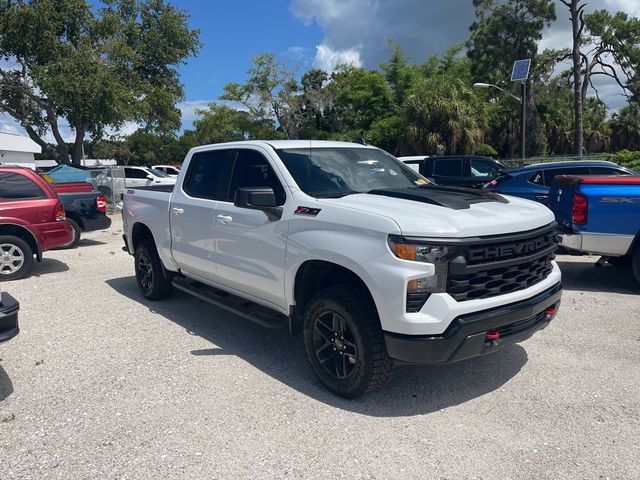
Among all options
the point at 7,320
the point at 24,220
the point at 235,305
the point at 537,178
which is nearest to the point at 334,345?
the point at 235,305

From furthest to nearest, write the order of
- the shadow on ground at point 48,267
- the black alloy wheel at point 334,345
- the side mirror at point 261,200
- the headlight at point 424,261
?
the shadow on ground at point 48,267
the side mirror at point 261,200
the black alloy wheel at point 334,345
the headlight at point 424,261

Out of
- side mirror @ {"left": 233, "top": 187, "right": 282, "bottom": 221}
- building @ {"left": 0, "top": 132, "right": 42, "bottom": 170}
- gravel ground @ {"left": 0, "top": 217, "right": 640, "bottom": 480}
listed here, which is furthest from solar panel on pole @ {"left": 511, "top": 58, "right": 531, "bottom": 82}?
building @ {"left": 0, "top": 132, "right": 42, "bottom": 170}

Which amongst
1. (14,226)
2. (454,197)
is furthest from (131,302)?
(454,197)

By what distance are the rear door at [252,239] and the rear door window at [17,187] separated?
15.9 ft

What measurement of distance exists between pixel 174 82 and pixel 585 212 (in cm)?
2435

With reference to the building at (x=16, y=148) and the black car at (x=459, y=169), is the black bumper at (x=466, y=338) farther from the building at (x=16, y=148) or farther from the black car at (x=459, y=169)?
the building at (x=16, y=148)

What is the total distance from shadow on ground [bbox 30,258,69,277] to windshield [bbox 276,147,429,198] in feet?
19.9

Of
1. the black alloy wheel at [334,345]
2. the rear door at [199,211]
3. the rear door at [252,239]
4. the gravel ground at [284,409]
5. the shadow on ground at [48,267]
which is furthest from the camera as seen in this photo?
the shadow on ground at [48,267]

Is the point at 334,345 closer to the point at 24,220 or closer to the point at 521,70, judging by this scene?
the point at 24,220

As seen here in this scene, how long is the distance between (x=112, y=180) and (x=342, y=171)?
1563cm

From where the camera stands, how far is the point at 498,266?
372 cm

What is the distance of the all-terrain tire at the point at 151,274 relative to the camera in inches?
263

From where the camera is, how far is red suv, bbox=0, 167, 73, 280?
8.30 meters

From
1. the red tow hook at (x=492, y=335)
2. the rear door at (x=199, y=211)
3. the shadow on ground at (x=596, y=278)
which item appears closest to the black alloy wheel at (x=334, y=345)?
the red tow hook at (x=492, y=335)
